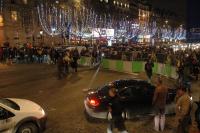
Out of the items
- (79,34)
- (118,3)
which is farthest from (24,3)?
(118,3)

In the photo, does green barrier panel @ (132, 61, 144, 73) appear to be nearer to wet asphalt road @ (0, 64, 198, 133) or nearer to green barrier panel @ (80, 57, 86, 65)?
wet asphalt road @ (0, 64, 198, 133)

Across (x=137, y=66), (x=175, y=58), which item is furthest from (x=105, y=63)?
(x=175, y=58)

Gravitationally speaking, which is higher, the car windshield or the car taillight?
the car windshield

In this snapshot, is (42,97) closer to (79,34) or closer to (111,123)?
(111,123)

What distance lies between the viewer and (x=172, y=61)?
28938 millimetres

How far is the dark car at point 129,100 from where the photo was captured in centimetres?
1326

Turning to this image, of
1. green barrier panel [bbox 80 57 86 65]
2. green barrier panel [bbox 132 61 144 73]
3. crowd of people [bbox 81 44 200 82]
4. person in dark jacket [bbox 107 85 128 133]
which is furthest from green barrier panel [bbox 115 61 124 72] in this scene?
person in dark jacket [bbox 107 85 128 133]

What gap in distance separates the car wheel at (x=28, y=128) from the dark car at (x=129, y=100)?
8.47 ft

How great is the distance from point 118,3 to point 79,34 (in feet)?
175

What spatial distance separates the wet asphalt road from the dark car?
365 mm

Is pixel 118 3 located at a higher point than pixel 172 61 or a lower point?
higher

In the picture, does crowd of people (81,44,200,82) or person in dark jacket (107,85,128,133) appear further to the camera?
crowd of people (81,44,200,82)

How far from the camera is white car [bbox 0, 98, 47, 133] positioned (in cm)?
1059

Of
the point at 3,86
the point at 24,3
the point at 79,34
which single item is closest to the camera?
the point at 3,86
